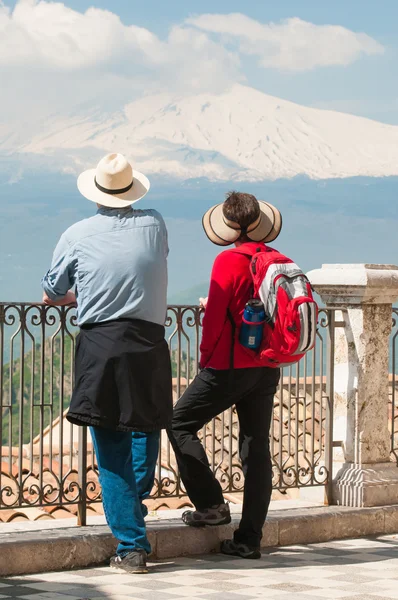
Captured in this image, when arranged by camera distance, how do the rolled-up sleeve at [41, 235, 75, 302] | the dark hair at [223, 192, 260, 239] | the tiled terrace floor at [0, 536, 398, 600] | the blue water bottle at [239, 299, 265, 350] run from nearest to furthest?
the tiled terrace floor at [0, 536, 398, 600]
the rolled-up sleeve at [41, 235, 75, 302]
the blue water bottle at [239, 299, 265, 350]
the dark hair at [223, 192, 260, 239]

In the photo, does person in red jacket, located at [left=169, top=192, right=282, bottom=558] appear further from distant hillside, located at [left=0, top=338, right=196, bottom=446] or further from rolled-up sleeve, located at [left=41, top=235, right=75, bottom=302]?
rolled-up sleeve, located at [left=41, top=235, right=75, bottom=302]

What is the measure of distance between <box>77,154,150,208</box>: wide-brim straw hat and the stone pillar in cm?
239

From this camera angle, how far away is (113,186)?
19.5 feet

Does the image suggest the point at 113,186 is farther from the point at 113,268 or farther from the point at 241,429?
the point at 241,429

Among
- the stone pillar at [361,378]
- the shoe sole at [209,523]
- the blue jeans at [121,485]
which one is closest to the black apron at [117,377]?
the blue jeans at [121,485]

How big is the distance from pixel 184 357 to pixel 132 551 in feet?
5.41

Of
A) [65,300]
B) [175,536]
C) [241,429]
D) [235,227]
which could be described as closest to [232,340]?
[241,429]

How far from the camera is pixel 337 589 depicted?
5.59m

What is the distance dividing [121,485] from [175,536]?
907mm

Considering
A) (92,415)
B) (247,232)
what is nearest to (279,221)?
(247,232)

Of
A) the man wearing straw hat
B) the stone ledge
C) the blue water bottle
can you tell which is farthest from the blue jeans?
the blue water bottle

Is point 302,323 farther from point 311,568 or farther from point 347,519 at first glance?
point 347,519

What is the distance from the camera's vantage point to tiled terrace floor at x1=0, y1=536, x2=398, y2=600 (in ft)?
17.7

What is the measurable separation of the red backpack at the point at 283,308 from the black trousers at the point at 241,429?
233 millimetres
